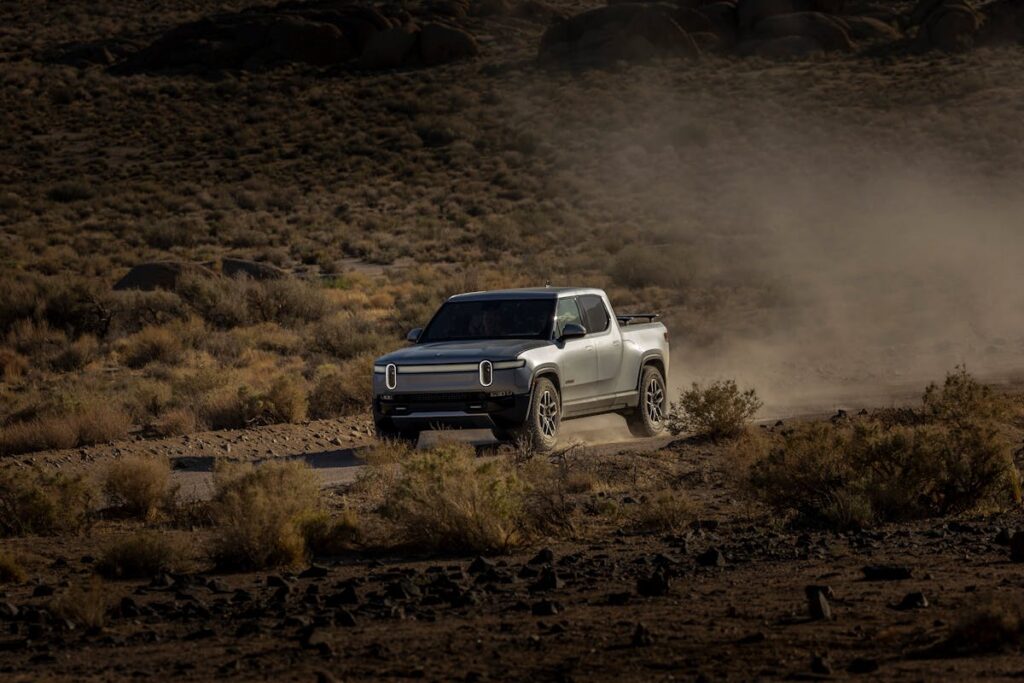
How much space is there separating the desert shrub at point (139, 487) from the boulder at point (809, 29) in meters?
71.8

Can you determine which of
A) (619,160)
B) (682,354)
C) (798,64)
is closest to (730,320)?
(682,354)

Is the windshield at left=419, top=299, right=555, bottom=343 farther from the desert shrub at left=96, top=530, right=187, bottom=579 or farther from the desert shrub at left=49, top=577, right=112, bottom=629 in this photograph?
the desert shrub at left=49, top=577, right=112, bottom=629

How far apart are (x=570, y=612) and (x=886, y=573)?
1906 millimetres

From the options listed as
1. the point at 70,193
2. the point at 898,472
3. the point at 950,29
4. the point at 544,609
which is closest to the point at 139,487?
the point at 544,609

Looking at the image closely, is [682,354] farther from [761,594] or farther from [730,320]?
[761,594]

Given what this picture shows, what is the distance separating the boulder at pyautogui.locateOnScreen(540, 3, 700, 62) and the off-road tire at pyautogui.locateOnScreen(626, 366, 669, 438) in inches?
2559

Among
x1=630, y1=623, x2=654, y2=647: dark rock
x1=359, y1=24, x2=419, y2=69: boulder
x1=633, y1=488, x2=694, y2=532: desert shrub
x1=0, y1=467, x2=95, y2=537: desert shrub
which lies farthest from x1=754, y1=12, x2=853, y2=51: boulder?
x1=630, y1=623, x2=654, y2=647: dark rock

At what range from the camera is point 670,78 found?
77562 millimetres

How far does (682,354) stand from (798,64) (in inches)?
2137

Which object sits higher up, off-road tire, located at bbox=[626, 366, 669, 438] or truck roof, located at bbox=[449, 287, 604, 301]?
truck roof, located at bbox=[449, 287, 604, 301]

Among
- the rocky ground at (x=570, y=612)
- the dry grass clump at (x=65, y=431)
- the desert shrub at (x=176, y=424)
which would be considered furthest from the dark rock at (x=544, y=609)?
the desert shrub at (x=176, y=424)

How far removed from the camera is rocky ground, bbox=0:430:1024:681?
7137 millimetres

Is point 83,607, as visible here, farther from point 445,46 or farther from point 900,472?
point 445,46

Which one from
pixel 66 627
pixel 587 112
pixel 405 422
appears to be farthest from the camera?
pixel 587 112
